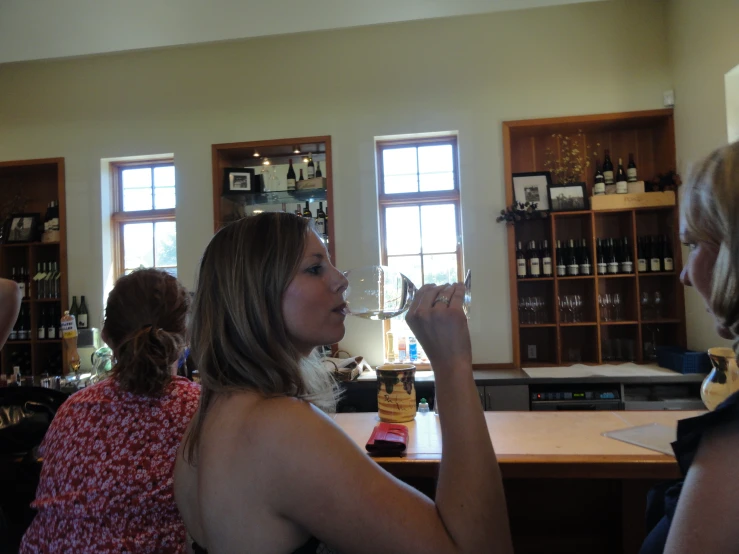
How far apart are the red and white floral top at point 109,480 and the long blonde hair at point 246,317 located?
1.20 feet

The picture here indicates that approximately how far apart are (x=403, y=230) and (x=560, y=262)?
122cm

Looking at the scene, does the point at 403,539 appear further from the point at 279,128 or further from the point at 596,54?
the point at 596,54

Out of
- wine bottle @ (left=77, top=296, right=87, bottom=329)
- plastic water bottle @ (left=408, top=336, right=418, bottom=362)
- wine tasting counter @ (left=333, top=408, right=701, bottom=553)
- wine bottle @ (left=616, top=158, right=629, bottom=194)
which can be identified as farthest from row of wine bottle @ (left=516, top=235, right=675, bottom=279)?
wine bottle @ (left=77, top=296, right=87, bottom=329)

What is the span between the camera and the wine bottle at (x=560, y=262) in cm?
340

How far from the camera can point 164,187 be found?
13.2 ft

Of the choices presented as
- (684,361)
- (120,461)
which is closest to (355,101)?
(684,361)

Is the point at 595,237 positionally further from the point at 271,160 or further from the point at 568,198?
the point at 271,160

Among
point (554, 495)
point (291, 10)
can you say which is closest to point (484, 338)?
point (554, 495)

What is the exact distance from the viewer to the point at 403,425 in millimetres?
1585

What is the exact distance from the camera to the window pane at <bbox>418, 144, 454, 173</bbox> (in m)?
3.70

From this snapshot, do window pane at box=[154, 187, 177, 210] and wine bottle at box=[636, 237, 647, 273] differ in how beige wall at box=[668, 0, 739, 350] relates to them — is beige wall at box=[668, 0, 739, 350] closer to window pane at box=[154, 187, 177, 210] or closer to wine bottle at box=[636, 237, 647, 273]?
wine bottle at box=[636, 237, 647, 273]

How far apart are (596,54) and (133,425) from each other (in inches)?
149

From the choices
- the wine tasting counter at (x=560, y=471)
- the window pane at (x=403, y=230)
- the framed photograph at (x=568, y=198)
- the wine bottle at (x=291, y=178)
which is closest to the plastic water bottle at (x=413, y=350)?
the window pane at (x=403, y=230)

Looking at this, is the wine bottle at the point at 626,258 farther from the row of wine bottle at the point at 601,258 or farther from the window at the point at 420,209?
the window at the point at 420,209
